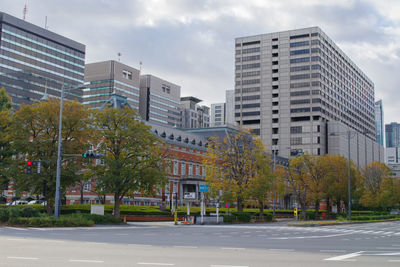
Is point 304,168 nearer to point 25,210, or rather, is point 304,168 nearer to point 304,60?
point 25,210

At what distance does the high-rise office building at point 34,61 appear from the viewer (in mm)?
133750

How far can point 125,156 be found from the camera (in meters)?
49.1

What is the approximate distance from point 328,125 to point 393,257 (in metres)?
135

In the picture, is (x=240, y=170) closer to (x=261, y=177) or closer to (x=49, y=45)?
(x=261, y=177)

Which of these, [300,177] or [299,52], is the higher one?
[299,52]

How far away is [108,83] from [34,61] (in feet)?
95.0

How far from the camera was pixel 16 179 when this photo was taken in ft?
154

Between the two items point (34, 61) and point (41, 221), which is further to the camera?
point (34, 61)

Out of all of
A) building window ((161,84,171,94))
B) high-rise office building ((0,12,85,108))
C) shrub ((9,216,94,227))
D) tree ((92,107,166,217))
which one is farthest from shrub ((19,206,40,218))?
building window ((161,84,171,94))

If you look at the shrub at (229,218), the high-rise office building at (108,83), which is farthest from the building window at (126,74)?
the shrub at (229,218)

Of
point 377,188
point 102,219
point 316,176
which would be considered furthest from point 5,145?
point 377,188

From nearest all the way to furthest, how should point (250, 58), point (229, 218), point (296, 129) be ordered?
point (229, 218)
point (296, 129)
point (250, 58)

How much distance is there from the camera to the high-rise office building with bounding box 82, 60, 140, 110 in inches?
6476

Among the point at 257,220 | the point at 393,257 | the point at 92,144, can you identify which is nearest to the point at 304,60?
the point at 257,220
